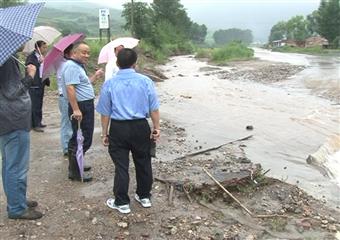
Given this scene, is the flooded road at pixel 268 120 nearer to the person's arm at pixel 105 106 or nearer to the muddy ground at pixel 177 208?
the muddy ground at pixel 177 208

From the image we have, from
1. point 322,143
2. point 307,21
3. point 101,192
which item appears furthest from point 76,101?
point 307,21

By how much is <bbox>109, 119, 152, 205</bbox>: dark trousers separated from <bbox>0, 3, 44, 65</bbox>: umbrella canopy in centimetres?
128

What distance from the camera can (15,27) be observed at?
14.6 ft

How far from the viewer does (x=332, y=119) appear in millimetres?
13680

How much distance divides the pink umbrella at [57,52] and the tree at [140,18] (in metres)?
33.7

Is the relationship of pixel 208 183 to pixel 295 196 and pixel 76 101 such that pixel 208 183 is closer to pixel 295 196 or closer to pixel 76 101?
pixel 295 196

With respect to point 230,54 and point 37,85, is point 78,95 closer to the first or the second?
point 37,85

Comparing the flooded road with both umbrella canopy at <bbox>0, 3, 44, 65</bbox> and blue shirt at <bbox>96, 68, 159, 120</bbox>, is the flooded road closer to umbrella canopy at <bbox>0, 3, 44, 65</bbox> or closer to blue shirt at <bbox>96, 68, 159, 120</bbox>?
blue shirt at <bbox>96, 68, 159, 120</bbox>

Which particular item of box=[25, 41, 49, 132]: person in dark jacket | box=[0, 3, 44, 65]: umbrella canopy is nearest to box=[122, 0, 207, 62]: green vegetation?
box=[25, 41, 49, 132]: person in dark jacket

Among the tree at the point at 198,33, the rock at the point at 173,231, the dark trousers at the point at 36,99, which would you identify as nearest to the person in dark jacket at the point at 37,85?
the dark trousers at the point at 36,99

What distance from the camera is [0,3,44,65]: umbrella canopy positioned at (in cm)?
435

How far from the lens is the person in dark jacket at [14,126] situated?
4.58m

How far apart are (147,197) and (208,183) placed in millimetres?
1027

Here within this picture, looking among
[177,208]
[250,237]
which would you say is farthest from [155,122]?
[250,237]
